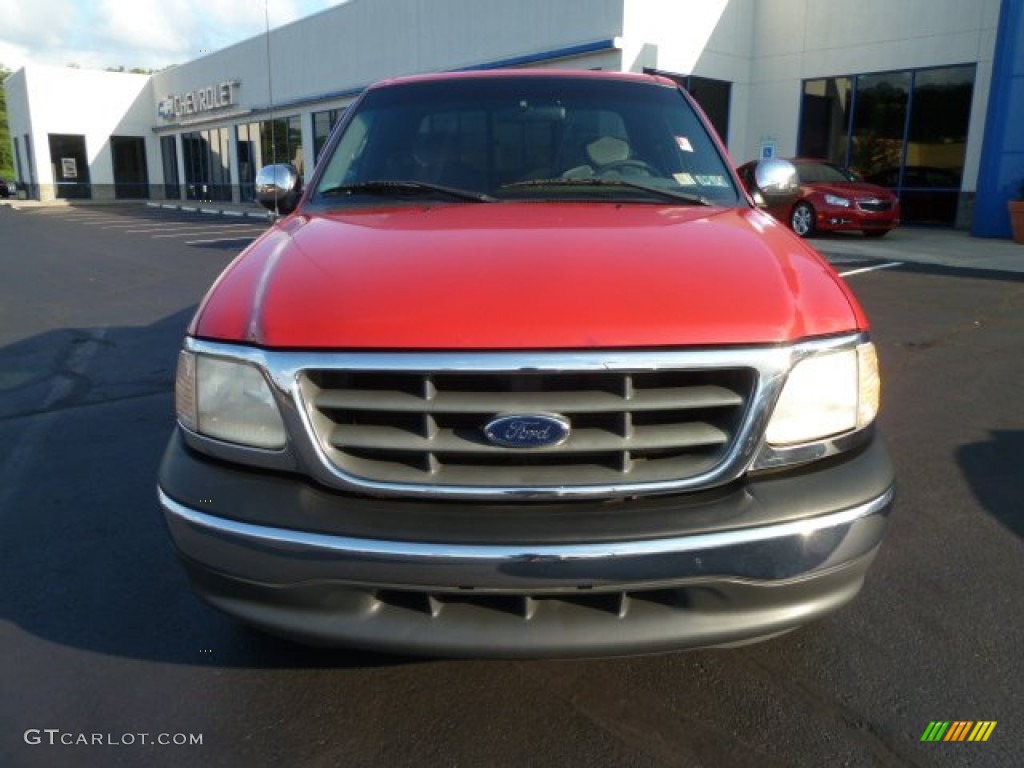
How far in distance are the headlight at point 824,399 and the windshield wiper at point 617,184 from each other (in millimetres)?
1051

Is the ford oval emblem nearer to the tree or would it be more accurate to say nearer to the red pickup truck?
the red pickup truck

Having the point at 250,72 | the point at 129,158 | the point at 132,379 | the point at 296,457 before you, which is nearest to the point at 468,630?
the point at 296,457

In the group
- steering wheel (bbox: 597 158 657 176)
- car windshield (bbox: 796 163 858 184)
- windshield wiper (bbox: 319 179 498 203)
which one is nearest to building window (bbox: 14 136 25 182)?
car windshield (bbox: 796 163 858 184)

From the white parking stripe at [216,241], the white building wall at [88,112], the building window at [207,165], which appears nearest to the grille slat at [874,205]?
the white parking stripe at [216,241]

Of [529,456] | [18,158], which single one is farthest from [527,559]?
[18,158]

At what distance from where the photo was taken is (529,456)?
6.02 feet

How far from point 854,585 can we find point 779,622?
0.25 metres

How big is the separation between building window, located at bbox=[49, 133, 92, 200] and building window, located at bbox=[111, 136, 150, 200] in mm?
1393

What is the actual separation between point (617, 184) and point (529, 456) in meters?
1.48

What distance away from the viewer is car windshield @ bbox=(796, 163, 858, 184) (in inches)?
595

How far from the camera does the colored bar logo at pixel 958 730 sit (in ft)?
6.68

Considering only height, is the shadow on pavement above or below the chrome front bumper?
below

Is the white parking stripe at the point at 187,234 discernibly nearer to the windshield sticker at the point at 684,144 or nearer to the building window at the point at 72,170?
the windshield sticker at the point at 684,144

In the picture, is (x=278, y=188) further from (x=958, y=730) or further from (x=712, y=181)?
(x=958, y=730)
